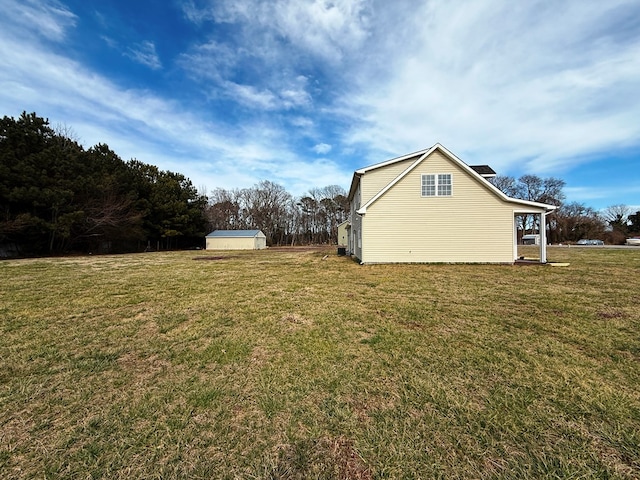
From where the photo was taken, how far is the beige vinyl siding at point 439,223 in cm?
1348

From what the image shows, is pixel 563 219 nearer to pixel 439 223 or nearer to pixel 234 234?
pixel 439 223

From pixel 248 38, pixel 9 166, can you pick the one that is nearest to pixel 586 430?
pixel 248 38

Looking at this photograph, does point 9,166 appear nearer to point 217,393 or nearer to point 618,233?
point 217,393

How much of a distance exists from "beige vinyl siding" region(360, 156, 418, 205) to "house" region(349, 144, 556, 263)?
9.33ft

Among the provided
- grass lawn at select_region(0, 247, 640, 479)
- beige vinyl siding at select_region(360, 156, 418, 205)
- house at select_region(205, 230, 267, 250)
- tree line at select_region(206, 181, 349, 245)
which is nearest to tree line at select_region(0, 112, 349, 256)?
house at select_region(205, 230, 267, 250)

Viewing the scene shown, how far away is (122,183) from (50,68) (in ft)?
66.5

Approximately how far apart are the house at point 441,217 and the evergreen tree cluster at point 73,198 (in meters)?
24.9

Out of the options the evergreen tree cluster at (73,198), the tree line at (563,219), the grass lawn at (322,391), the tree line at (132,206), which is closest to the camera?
the grass lawn at (322,391)

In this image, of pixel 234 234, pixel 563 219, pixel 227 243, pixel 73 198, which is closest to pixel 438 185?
pixel 73 198

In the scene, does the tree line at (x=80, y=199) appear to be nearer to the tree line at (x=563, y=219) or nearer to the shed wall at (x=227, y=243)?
the shed wall at (x=227, y=243)

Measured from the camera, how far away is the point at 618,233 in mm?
47250

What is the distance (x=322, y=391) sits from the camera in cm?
284

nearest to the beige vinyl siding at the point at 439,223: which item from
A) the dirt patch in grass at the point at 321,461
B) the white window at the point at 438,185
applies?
the white window at the point at 438,185

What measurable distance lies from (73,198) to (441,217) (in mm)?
29493
